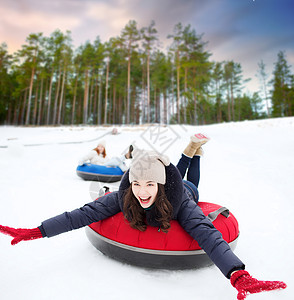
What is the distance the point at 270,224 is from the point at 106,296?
6.89 ft

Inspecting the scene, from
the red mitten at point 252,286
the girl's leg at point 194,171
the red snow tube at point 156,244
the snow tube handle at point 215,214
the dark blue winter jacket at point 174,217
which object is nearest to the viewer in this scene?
the red mitten at point 252,286

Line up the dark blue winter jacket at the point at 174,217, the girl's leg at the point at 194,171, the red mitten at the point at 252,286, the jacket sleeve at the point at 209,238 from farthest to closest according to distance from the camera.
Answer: the girl's leg at the point at 194,171
the dark blue winter jacket at the point at 174,217
the jacket sleeve at the point at 209,238
the red mitten at the point at 252,286

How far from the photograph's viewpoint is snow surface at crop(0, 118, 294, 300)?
4.04 ft

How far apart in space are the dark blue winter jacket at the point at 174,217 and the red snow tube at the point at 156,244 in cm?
8

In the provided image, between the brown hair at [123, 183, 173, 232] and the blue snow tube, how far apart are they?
292 cm

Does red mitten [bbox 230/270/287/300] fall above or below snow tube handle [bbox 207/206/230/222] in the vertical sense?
below

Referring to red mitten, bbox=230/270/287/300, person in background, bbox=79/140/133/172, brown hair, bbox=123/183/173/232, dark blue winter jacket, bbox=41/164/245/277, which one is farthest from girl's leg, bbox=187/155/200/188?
person in background, bbox=79/140/133/172

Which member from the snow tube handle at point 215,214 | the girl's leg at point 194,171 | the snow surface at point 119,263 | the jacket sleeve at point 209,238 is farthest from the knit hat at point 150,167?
the girl's leg at point 194,171

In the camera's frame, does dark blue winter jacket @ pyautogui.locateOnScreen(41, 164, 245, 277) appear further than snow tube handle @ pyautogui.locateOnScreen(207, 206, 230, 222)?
No

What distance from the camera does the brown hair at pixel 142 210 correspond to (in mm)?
1374

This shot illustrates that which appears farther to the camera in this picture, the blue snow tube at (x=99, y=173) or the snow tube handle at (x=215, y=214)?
the blue snow tube at (x=99, y=173)

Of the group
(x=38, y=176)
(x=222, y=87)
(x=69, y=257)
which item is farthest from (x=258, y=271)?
(x=222, y=87)

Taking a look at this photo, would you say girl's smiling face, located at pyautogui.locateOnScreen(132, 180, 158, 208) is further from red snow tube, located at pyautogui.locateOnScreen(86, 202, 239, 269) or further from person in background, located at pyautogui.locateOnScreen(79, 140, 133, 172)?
person in background, located at pyautogui.locateOnScreen(79, 140, 133, 172)

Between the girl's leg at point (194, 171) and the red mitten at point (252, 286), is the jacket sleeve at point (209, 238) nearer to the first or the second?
the red mitten at point (252, 286)
